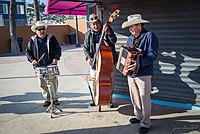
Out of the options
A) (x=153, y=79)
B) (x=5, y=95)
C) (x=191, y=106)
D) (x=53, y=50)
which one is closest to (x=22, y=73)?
(x=5, y=95)

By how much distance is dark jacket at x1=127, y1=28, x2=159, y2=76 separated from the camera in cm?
328

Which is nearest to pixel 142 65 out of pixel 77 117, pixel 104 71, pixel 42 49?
pixel 104 71

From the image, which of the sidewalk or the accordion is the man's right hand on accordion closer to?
the accordion

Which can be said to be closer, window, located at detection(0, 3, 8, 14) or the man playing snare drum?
the man playing snare drum

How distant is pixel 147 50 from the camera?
3.35 metres

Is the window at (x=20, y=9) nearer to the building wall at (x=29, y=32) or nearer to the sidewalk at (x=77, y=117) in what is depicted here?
the building wall at (x=29, y=32)

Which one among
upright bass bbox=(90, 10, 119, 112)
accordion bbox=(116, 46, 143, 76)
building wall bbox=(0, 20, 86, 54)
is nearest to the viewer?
accordion bbox=(116, 46, 143, 76)

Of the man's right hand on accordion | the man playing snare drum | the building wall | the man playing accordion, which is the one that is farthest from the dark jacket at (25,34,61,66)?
the building wall

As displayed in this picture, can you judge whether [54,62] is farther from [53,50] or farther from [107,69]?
[107,69]

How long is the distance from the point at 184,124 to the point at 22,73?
634cm

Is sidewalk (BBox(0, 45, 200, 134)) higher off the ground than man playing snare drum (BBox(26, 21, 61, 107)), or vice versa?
man playing snare drum (BBox(26, 21, 61, 107))

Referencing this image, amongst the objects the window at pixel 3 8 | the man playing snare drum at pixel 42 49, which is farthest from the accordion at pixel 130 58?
the window at pixel 3 8

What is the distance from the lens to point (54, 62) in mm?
4590

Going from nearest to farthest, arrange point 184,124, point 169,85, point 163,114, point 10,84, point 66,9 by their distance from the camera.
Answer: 1. point 184,124
2. point 163,114
3. point 169,85
4. point 10,84
5. point 66,9
